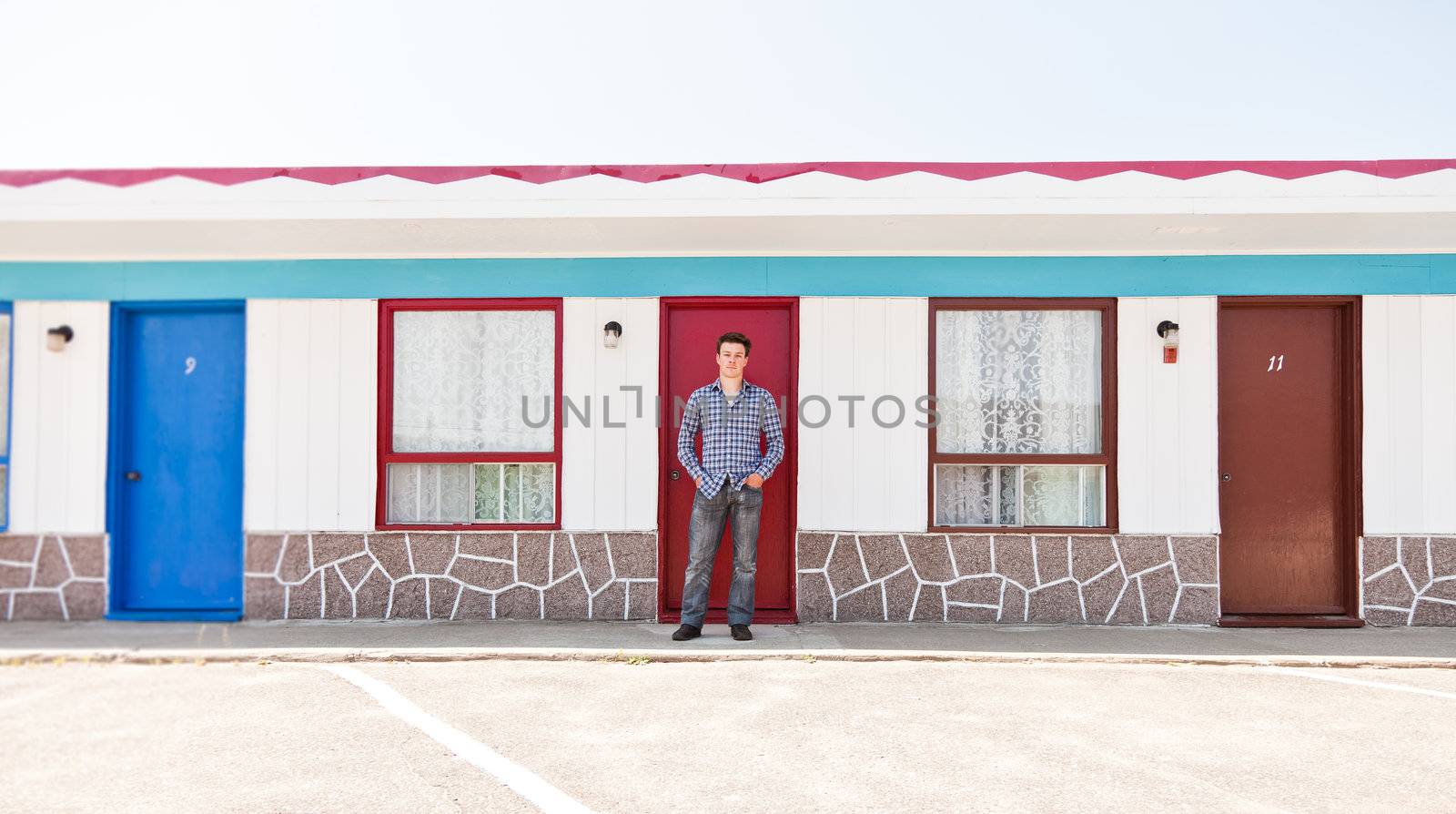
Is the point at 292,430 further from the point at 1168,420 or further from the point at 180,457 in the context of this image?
the point at 1168,420

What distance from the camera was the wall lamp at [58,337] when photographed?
6.16 metres

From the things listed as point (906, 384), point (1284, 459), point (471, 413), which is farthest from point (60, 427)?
point (1284, 459)

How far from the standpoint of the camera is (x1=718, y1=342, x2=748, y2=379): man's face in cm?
555

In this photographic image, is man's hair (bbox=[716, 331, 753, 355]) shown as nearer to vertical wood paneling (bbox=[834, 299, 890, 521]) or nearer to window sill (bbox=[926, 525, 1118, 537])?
vertical wood paneling (bbox=[834, 299, 890, 521])

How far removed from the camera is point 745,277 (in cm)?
615

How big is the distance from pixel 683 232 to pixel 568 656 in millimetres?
2721

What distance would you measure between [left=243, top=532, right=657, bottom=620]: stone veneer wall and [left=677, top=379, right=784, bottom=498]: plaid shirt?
2.72ft

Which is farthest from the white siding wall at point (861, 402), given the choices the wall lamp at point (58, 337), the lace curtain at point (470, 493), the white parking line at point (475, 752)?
the wall lamp at point (58, 337)

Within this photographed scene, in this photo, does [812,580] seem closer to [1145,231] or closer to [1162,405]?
[1162,405]

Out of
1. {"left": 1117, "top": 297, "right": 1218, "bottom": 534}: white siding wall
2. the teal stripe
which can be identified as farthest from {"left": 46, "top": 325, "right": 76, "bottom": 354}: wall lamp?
{"left": 1117, "top": 297, "right": 1218, "bottom": 534}: white siding wall

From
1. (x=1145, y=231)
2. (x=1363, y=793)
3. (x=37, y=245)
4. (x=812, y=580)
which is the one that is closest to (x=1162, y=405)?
(x=1145, y=231)

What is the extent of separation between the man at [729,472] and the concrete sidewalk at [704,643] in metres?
0.25

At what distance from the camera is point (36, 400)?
626 cm

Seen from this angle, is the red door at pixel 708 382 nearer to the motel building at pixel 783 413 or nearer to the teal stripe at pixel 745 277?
the motel building at pixel 783 413
